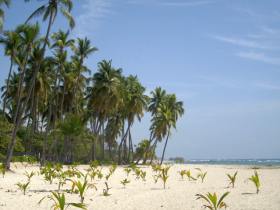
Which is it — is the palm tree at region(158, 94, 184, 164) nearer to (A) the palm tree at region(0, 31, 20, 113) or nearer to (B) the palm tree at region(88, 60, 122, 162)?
(B) the palm tree at region(88, 60, 122, 162)

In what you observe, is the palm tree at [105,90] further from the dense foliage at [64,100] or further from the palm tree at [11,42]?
the palm tree at [11,42]

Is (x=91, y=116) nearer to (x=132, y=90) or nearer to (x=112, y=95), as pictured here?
(x=132, y=90)

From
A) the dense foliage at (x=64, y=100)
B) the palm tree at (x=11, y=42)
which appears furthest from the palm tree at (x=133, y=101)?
the palm tree at (x=11, y=42)

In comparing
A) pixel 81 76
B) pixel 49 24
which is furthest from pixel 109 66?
pixel 49 24

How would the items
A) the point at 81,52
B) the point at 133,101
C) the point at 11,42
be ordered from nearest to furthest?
1. the point at 11,42
2. the point at 81,52
3. the point at 133,101

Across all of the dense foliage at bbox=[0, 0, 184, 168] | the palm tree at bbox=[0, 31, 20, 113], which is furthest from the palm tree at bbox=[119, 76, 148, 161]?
the palm tree at bbox=[0, 31, 20, 113]

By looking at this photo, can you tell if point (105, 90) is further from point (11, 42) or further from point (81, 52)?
point (11, 42)

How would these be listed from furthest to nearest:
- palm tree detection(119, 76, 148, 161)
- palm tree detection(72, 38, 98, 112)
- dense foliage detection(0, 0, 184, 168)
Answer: palm tree detection(119, 76, 148, 161), palm tree detection(72, 38, 98, 112), dense foliage detection(0, 0, 184, 168)

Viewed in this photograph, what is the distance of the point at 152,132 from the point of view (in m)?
56.0

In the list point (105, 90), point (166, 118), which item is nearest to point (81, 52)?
point (105, 90)

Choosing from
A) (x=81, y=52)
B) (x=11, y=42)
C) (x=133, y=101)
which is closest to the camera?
(x=11, y=42)

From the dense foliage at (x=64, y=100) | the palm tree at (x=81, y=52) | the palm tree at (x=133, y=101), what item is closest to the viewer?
the dense foliage at (x=64, y=100)

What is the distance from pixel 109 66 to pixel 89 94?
4.30m

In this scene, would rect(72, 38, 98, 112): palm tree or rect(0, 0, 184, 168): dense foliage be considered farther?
rect(72, 38, 98, 112): palm tree
